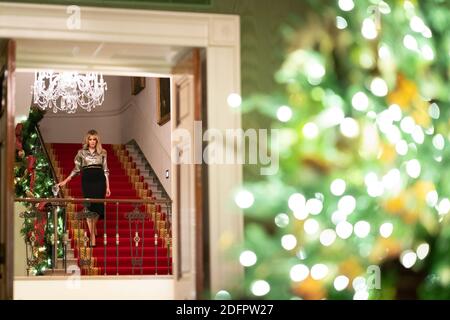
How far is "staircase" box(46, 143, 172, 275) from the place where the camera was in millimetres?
10195

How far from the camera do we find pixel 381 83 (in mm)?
6387

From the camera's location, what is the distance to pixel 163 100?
40.8 ft

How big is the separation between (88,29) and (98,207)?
4.94 m

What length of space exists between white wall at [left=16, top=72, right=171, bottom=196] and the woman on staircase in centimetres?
278

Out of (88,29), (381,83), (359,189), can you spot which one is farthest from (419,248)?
(88,29)

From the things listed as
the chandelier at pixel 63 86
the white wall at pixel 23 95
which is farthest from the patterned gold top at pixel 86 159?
the white wall at pixel 23 95

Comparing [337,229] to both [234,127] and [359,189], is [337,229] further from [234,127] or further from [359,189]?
[234,127]

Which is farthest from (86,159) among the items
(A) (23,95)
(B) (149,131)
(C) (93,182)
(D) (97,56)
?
(D) (97,56)

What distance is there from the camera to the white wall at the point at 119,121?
44.0 feet

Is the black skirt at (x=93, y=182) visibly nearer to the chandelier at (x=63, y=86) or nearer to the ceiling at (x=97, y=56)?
the chandelier at (x=63, y=86)

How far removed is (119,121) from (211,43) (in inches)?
368

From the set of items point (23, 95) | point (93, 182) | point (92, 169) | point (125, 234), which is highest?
point (23, 95)

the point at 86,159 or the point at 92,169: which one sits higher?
the point at 86,159

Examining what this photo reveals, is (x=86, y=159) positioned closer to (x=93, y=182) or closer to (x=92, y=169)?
(x=92, y=169)
